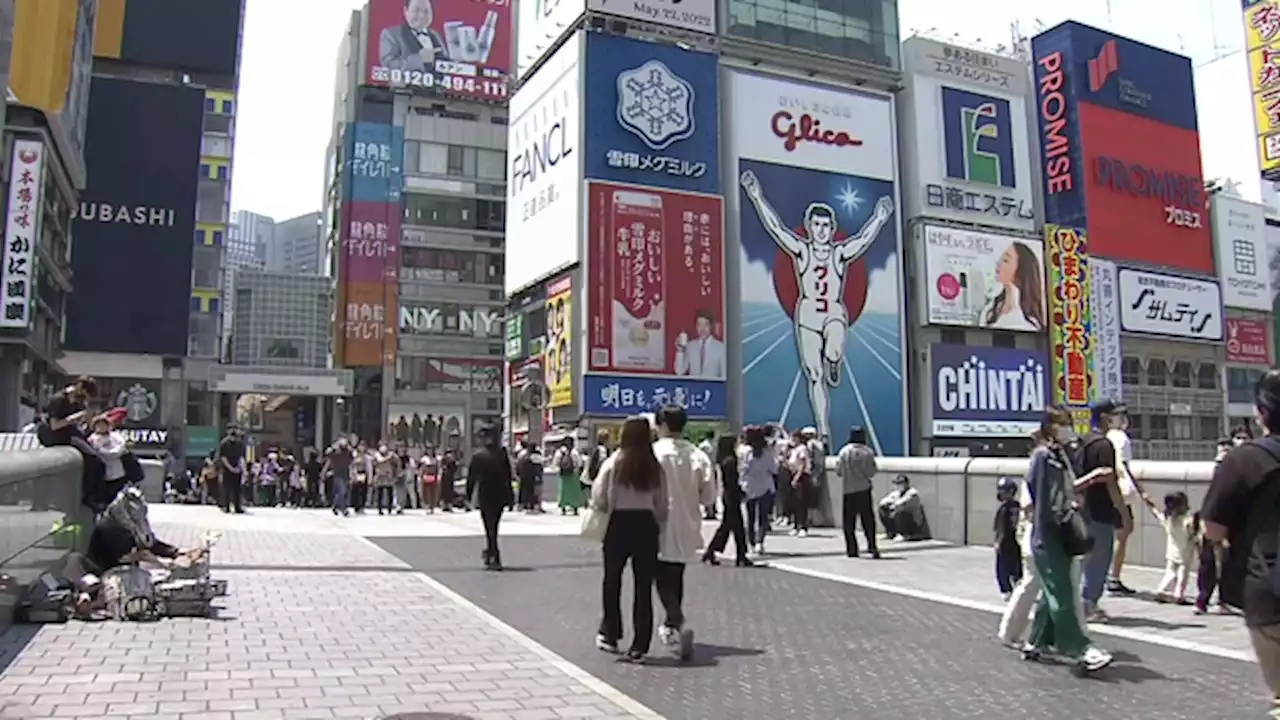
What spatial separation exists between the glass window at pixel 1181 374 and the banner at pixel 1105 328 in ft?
22.7

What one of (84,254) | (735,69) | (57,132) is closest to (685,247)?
(735,69)

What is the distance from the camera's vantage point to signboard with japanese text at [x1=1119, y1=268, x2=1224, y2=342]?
5697 cm

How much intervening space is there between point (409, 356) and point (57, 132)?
25.8m

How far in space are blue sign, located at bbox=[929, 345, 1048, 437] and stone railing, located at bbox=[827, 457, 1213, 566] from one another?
33.8 metres

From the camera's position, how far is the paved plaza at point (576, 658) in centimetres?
535

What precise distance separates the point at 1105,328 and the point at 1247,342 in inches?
654

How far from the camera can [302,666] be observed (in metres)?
6.16

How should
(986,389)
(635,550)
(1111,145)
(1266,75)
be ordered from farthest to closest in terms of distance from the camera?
1. (1111,145)
2. (986,389)
3. (1266,75)
4. (635,550)

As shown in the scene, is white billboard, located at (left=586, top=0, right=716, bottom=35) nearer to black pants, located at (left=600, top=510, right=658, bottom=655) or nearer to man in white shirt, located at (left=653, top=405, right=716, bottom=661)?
man in white shirt, located at (left=653, top=405, right=716, bottom=661)

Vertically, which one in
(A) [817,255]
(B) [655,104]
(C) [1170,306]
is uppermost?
(B) [655,104]

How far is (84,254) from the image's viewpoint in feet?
172

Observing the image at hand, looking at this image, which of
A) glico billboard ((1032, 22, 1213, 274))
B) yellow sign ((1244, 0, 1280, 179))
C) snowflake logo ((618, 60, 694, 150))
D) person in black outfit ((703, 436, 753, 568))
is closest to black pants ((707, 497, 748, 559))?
person in black outfit ((703, 436, 753, 568))

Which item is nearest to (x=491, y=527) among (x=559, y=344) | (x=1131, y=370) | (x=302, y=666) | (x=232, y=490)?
(x=302, y=666)

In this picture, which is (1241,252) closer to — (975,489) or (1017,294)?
(1017,294)
